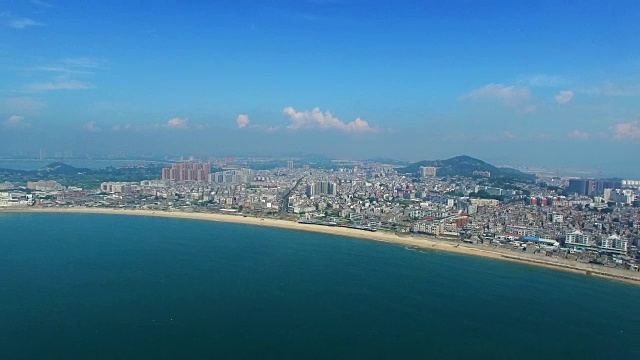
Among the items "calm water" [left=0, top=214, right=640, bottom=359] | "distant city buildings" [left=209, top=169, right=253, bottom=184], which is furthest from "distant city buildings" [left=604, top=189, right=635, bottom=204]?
"distant city buildings" [left=209, top=169, right=253, bottom=184]

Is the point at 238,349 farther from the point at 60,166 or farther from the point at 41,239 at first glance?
the point at 60,166

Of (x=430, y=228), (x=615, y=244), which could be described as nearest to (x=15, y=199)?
(x=430, y=228)

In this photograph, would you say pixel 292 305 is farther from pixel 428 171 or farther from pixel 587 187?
pixel 428 171

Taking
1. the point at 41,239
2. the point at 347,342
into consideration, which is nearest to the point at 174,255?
the point at 41,239

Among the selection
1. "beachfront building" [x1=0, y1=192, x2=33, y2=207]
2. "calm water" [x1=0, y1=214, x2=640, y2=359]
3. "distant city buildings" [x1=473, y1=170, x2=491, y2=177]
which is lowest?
"calm water" [x1=0, y1=214, x2=640, y2=359]

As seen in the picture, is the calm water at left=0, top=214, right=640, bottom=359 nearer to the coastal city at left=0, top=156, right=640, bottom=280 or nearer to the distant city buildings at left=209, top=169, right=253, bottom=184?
the coastal city at left=0, top=156, right=640, bottom=280

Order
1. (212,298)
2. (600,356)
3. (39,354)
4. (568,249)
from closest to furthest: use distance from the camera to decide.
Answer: (39,354) < (600,356) < (212,298) < (568,249)

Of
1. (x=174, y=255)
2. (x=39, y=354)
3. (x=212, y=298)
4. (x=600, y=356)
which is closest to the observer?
(x=39, y=354)
